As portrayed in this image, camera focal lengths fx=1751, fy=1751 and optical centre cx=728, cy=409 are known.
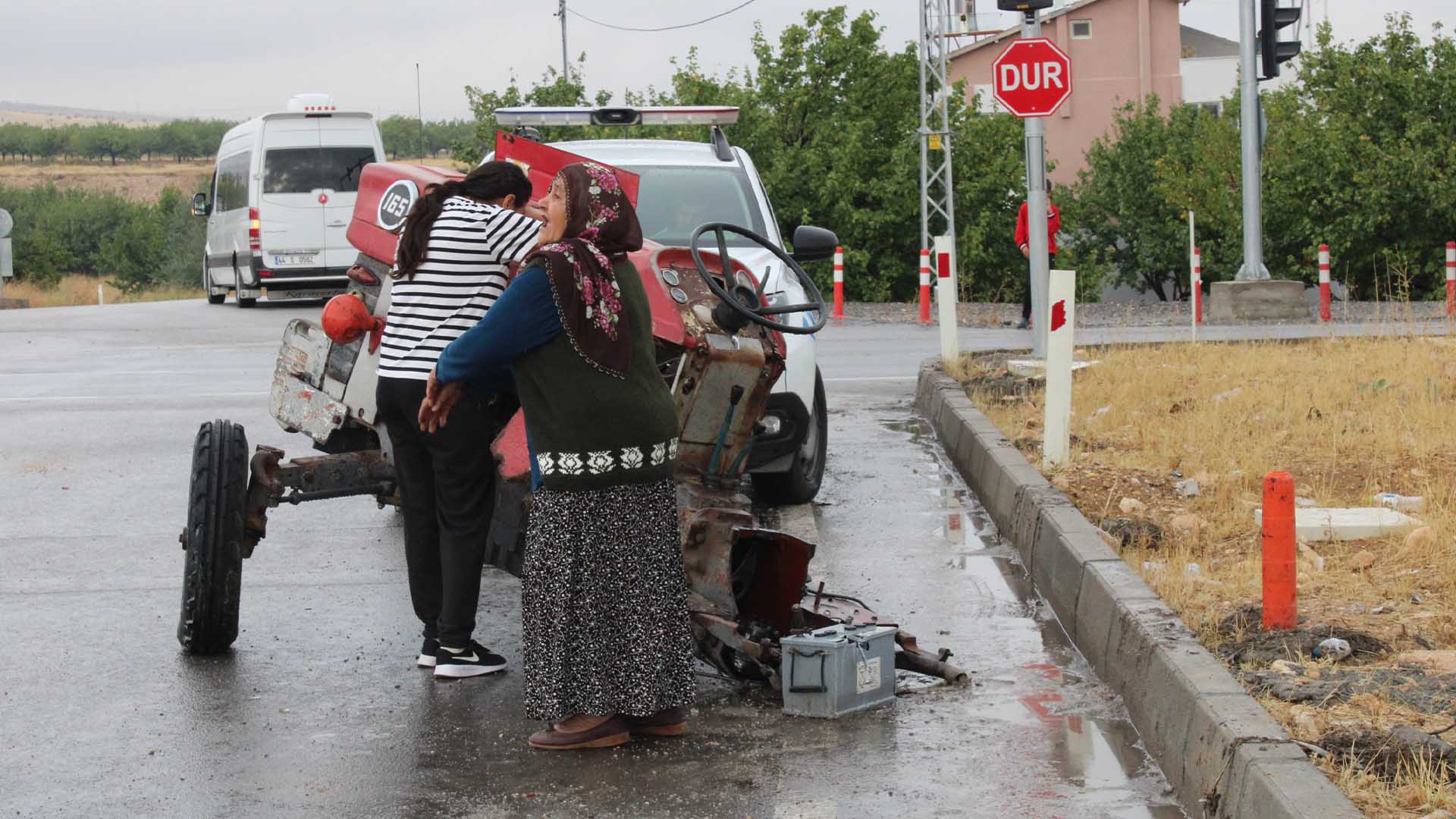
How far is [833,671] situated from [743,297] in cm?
163

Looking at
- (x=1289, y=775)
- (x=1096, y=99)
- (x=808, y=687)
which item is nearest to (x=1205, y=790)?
(x=1289, y=775)

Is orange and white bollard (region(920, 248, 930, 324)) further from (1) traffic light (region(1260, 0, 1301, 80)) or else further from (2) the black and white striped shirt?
(2) the black and white striped shirt

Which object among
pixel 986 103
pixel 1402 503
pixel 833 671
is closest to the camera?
pixel 833 671

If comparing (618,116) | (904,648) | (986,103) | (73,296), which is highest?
(986,103)

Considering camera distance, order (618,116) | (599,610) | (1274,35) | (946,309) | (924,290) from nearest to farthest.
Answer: (599,610) → (618,116) → (946,309) → (1274,35) → (924,290)

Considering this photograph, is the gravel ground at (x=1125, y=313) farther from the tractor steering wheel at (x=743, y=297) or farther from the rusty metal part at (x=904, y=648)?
the rusty metal part at (x=904, y=648)

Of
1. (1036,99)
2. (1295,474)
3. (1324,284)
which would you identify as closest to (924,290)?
(1324,284)

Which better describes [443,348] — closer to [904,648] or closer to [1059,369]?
[904,648]

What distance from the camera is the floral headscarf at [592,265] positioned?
16.8ft

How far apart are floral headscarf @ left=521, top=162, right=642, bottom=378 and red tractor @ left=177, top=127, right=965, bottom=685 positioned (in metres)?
0.80

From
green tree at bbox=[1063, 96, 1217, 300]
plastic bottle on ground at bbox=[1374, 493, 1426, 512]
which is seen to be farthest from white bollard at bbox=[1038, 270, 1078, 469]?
green tree at bbox=[1063, 96, 1217, 300]

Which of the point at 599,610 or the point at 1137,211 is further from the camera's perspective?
the point at 1137,211

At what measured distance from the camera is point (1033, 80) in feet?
45.4

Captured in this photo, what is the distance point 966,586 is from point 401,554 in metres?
2.70
